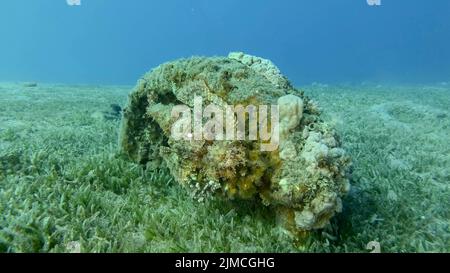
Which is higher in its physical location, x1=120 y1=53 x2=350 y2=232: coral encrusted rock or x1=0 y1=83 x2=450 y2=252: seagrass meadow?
x1=120 y1=53 x2=350 y2=232: coral encrusted rock

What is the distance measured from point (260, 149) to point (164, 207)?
1.90 meters

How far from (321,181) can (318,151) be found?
0.33 meters

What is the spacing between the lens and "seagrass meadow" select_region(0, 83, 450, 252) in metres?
4.65

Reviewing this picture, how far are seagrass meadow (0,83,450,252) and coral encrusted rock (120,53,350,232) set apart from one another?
0.48 meters

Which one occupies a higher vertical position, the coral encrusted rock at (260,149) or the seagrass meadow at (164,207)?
the coral encrusted rock at (260,149)

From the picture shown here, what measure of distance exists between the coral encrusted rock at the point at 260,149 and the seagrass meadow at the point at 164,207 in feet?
1.57

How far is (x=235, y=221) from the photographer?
5.17 metres

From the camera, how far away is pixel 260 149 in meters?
4.51

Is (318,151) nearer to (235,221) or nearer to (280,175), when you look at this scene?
(280,175)

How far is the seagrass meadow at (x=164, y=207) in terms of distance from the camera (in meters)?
4.65

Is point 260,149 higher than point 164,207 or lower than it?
higher

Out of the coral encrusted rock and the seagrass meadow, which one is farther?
the seagrass meadow

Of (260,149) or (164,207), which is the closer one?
(260,149)
